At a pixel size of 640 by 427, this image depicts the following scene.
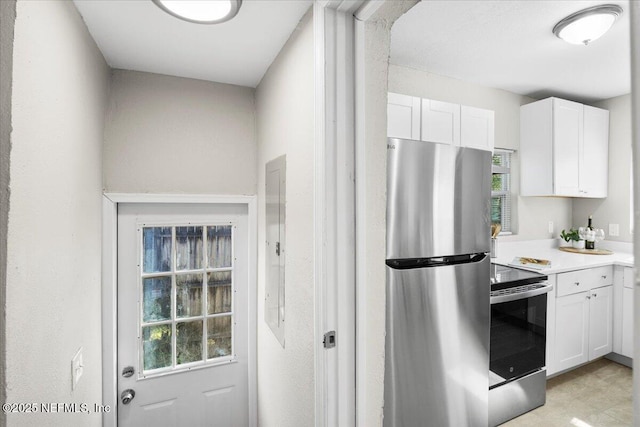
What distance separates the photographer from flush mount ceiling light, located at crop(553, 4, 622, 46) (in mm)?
1761

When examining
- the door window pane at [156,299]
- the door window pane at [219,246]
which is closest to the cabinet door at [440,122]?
the door window pane at [219,246]

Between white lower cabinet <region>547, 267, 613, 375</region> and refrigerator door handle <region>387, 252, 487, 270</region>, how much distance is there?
4.20ft

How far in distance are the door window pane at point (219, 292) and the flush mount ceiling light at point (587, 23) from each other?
259 centimetres

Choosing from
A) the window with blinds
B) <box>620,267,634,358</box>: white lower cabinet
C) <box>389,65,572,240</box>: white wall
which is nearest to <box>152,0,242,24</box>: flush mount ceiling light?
<box>389,65,572,240</box>: white wall

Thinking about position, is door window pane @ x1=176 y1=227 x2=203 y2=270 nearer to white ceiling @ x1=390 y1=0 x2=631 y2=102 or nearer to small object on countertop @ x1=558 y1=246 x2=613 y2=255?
white ceiling @ x1=390 y1=0 x2=631 y2=102

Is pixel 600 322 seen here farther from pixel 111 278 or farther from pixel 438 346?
pixel 111 278

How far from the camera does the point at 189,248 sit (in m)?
2.03

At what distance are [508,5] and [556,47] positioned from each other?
772mm

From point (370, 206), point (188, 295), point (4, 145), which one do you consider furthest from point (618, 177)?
point (4, 145)

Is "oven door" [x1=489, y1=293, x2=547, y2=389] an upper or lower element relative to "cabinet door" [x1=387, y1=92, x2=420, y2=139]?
lower

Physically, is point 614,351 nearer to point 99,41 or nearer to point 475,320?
point 475,320

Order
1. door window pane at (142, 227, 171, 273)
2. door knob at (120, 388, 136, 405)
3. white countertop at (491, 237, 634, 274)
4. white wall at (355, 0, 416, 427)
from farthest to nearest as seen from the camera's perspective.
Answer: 1. white countertop at (491, 237, 634, 274)
2. door window pane at (142, 227, 171, 273)
3. door knob at (120, 388, 136, 405)
4. white wall at (355, 0, 416, 427)

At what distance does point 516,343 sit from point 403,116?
1717mm

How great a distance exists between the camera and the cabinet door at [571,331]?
2508 mm
